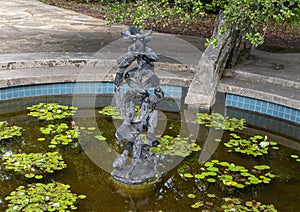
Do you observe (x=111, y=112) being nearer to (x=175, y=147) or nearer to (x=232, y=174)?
(x=175, y=147)

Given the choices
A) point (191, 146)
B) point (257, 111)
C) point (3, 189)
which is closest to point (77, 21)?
point (257, 111)

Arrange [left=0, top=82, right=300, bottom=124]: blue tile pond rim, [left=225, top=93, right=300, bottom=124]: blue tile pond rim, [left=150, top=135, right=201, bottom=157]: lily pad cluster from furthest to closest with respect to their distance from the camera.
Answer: [left=0, top=82, right=300, bottom=124]: blue tile pond rim < [left=225, top=93, right=300, bottom=124]: blue tile pond rim < [left=150, top=135, right=201, bottom=157]: lily pad cluster

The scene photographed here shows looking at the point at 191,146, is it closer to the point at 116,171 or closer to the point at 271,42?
the point at 116,171

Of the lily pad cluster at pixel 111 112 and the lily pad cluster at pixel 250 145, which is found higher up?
the lily pad cluster at pixel 111 112

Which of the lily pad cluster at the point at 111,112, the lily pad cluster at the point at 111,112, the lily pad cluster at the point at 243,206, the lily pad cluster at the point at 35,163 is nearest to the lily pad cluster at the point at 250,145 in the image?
the lily pad cluster at the point at 243,206

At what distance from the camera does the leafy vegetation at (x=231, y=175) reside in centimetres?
364

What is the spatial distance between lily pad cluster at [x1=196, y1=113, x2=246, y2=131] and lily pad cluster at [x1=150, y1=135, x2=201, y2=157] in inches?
18.5

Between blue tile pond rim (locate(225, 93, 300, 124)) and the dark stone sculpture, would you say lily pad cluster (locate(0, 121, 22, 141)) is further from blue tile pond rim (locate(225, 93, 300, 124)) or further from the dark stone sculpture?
blue tile pond rim (locate(225, 93, 300, 124))

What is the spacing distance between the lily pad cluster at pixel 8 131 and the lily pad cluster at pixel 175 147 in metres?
1.28

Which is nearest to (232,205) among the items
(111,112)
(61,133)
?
(61,133)

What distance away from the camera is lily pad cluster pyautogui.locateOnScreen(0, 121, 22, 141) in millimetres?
4250

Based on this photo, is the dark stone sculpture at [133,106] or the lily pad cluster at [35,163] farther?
the lily pad cluster at [35,163]

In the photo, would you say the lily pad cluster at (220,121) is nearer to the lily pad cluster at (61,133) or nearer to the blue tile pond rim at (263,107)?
the blue tile pond rim at (263,107)

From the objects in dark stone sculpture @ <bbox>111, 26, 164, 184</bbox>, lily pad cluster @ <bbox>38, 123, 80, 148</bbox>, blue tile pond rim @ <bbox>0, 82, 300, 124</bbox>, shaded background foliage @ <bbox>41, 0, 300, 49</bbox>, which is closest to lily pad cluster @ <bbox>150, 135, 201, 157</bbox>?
dark stone sculpture @ <bbox>111, 26, 164, 184</bbox>
